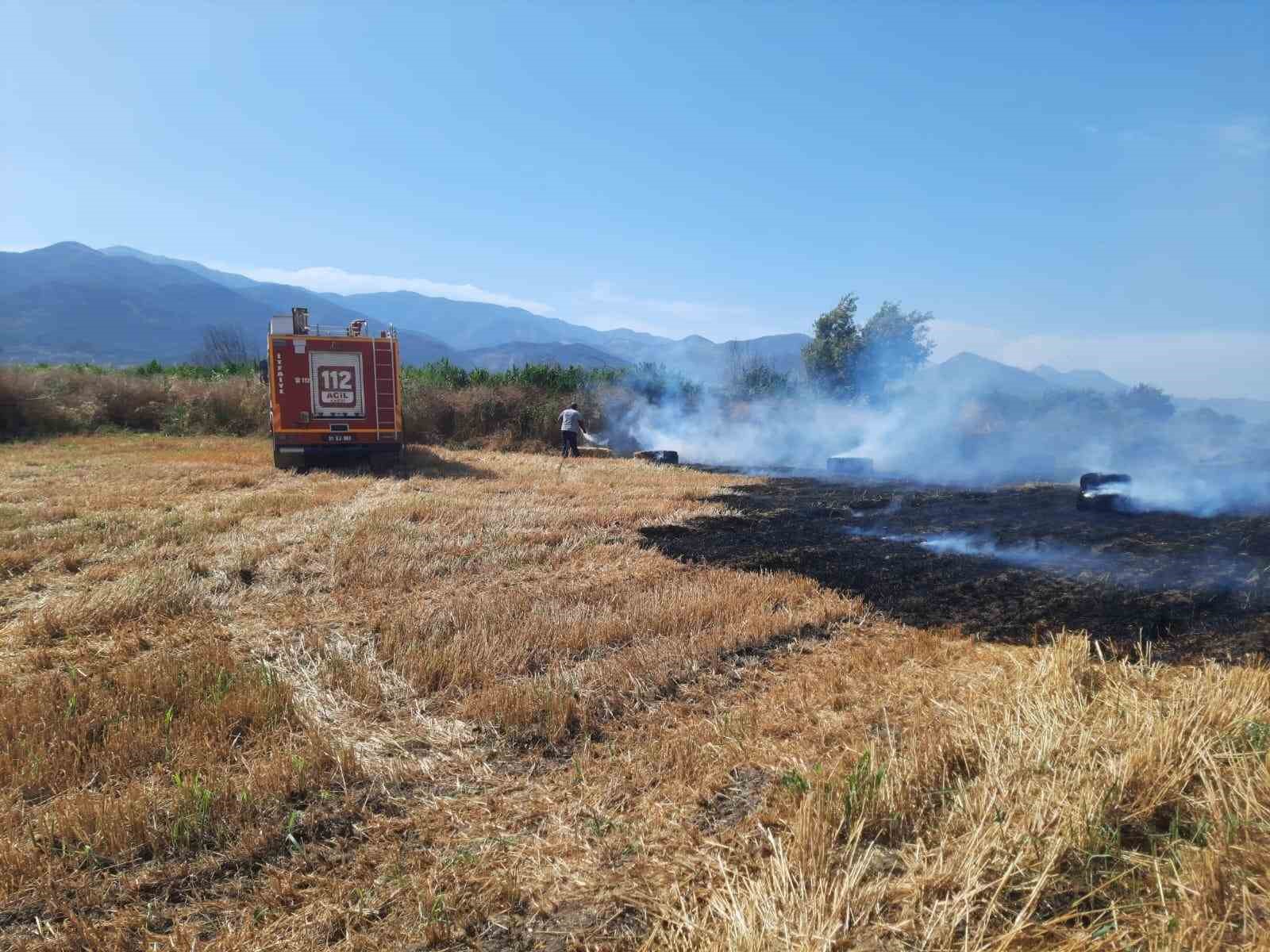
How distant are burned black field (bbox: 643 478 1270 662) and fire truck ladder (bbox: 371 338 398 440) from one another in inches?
315

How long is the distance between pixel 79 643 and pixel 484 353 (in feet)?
629

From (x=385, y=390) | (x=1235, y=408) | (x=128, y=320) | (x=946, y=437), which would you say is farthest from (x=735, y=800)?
(x=128, y=320)

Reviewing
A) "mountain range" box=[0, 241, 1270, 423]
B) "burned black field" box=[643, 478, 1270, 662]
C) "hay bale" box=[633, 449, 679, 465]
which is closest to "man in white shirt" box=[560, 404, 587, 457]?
"hay bale" box=[633, 449, 679, 465]

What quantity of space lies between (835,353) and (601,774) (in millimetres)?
32846

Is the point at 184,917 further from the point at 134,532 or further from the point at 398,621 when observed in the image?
the point at 134,532

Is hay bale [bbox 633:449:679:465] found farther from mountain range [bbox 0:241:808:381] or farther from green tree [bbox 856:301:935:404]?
mountain range [bbox 0:241:808:381]

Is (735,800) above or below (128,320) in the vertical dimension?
below

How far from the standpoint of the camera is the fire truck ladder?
1535 centimetres

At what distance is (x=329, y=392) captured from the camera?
15.1 metres

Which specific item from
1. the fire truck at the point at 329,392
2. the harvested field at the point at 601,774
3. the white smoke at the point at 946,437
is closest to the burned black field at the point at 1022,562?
the harvested field at the point at 601,774

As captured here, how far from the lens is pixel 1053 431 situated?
98.4 feet

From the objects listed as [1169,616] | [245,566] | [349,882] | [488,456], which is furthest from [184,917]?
[488,456]

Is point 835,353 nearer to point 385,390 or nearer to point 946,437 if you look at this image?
point 946,437

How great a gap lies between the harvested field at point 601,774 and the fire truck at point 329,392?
331 inches
